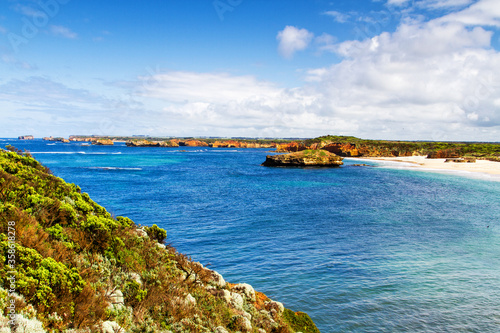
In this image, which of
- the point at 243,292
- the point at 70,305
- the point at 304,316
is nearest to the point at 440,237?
the point at 304,316

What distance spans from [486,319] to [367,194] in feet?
107

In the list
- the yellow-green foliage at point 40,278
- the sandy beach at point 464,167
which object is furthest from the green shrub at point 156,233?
the sandy beach at point 464,167

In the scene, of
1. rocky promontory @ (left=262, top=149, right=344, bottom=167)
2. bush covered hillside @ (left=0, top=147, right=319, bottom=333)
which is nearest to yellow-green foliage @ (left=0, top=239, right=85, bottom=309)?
bush covered hillside @ (left=0, top=147, right=319, bottom=333)

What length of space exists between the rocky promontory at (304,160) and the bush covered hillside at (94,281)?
76932mm

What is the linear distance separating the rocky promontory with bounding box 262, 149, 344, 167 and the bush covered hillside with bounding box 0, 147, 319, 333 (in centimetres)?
7693

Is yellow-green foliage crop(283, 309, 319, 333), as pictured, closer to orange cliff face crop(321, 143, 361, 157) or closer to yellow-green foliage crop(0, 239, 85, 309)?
yellow-green foliage crop(0, 239, 85, 309)

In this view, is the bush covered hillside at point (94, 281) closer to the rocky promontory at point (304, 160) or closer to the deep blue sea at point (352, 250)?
the deep blue sea at point (352, 250)

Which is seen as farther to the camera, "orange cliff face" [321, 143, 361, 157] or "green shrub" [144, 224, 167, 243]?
"orange cliff face" [321, 143, 361, 157]

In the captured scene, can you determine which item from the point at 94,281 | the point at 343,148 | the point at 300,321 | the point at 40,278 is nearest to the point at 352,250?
the point at 300,321

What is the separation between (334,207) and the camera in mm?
33125

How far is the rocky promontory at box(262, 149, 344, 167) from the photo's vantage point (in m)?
87.5

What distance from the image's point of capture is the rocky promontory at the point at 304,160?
287 ft

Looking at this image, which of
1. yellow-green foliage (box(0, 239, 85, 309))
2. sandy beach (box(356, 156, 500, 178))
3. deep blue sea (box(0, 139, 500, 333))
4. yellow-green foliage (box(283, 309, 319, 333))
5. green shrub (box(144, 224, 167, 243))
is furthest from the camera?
sandy beach (box(356, 156, 500, 178))

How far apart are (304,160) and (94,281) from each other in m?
83.1
